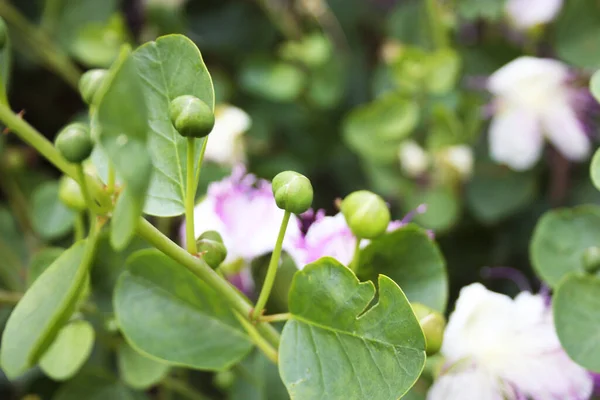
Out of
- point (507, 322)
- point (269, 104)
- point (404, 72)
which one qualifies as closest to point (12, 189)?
point (269, 104)

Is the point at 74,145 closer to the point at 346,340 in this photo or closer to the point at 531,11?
the point at 346,340

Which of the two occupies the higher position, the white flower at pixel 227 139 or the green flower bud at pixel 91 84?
the green flower bud at pixel 91 84

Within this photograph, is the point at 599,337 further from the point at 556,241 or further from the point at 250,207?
the point at 250,207

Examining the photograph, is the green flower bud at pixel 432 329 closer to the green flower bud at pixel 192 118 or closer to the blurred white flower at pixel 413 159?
the green flower bud at pixel 192 118

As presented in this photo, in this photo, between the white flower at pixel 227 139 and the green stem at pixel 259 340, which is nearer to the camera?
the green stem at pixel 259 340

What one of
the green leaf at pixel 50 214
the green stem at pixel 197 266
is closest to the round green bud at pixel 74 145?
the green stem at pixel 197 266

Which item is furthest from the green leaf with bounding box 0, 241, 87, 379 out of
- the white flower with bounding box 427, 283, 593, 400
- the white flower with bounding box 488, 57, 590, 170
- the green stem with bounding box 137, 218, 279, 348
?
the white flower with bounding box 488, 57, 590, 170

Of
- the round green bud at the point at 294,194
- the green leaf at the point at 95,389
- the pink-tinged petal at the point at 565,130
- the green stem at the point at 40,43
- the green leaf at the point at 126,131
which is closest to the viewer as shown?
the green leaf at the point at 126,131

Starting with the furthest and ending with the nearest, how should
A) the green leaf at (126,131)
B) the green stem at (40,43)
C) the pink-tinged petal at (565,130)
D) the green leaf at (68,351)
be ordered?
the green stem at (40,43)
the pink-tinged petal at (565,130)
the green leaf at (68,351)
the green leaf at (126,131)
